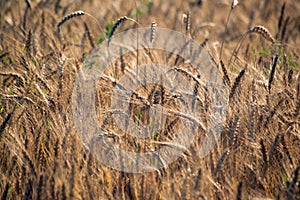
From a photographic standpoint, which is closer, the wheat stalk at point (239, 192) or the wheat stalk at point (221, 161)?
the wheat stalk at point (239, 192)

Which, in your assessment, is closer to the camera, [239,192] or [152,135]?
[239,192]

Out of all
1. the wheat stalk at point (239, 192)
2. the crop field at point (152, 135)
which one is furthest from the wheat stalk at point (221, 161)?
the wheat stalk at point (239, 192)

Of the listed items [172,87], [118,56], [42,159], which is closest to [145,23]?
[118,56]

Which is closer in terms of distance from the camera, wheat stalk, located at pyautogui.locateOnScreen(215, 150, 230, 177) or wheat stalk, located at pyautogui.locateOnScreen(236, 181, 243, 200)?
wheat stalk, located at pyautogui.locateOnScreen(236, 181, 243, 200)

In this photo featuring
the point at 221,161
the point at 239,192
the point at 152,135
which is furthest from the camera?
the point at 152,135

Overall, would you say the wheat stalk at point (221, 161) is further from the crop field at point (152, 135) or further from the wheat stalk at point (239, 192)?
the wheat stalk at point (239, 192)

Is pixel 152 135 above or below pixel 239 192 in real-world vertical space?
above

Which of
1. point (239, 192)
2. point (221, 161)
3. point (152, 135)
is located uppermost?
point (152, 135)

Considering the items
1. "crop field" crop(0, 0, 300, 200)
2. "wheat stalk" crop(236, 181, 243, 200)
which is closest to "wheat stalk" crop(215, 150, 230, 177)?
"crop field" crop(0, 0, 300, 200)

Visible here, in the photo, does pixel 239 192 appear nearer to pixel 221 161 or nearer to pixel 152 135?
pixel 221 161

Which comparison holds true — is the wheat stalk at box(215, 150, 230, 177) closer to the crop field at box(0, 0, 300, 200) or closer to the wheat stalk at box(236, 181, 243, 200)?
the crop field at box(0, 0, 300, 200)

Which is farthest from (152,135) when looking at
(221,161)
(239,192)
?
(239,192)

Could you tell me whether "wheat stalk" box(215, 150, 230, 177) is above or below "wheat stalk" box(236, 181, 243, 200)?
above

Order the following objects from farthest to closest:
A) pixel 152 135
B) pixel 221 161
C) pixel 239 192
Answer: pixel 152 135 < pixel 221 161 < pixel 239 192
